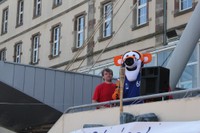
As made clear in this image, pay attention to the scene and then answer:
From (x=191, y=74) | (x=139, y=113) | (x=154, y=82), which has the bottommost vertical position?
(x=139, y=113)

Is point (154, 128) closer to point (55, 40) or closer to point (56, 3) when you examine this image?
point (55, 40)

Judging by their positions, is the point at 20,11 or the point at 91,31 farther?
the point at 20,11

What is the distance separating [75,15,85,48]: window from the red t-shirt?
48.3ft

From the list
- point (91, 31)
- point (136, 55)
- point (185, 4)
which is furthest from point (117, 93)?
point (91, 31)

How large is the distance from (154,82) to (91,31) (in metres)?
15.1

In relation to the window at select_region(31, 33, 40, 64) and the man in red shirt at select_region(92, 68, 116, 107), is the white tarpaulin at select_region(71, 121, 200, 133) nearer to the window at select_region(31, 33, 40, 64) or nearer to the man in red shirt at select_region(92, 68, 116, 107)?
the man in red shirt at select_region(92, 68, 116, 107)

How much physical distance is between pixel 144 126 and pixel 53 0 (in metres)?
21.1

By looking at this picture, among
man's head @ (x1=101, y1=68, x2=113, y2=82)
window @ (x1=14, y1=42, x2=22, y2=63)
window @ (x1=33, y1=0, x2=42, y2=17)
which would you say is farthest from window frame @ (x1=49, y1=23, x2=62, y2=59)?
man's head @ (x1=101, y1=68, x2=113, y2=82)

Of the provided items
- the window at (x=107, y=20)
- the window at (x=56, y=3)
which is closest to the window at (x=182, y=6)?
the window at (x=107, y=20)

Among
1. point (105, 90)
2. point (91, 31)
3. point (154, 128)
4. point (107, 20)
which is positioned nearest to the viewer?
point (154, 128)

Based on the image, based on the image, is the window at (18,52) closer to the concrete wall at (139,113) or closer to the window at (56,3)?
the window at (56,3)

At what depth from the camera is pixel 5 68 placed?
15938 mm

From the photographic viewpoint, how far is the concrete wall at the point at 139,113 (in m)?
8.29

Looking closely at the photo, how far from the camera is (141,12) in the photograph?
21609 millimetres
